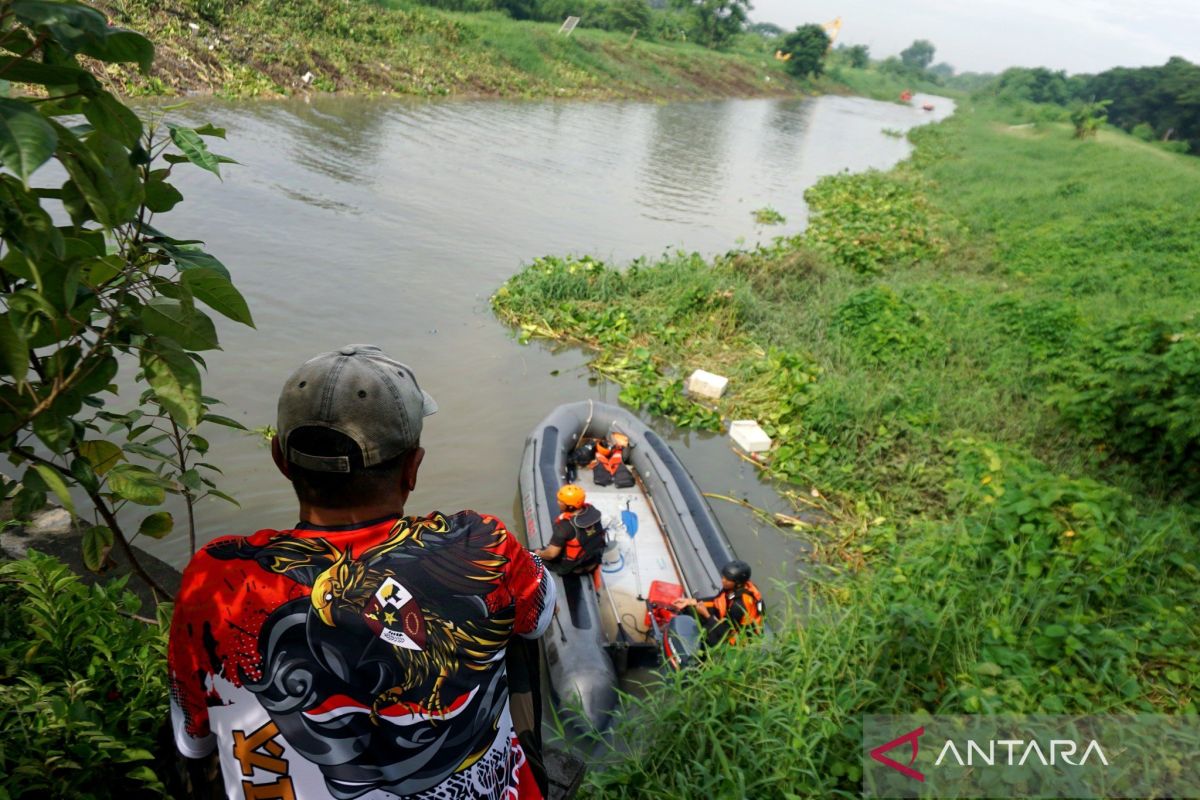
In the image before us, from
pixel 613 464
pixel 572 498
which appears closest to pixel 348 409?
pixel 572 498

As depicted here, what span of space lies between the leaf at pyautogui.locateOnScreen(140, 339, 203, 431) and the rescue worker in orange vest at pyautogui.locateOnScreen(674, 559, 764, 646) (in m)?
3.19

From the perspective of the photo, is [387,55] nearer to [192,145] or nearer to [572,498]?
[572,498]

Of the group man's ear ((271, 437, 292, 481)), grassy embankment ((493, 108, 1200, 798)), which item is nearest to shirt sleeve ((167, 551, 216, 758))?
man's ear ((271, 437, 292, 481))

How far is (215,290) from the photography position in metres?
1.37

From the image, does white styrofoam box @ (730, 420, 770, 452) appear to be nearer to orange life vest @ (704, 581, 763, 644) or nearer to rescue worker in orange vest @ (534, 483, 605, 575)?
rescue worker in orange vest @ (534, 483, 605, 575)

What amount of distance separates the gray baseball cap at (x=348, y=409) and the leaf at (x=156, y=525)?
876mm

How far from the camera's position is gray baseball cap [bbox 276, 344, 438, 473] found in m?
1.35

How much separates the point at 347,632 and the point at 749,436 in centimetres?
631

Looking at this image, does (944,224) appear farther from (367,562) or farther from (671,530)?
(367,562)

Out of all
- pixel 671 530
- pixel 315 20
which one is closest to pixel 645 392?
pixel 671 530

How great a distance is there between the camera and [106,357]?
4.66 feet

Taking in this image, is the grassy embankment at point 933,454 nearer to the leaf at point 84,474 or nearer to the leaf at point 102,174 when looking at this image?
the leaf at point 84,474

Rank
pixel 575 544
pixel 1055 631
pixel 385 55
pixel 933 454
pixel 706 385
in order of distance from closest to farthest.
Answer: pixel 1055 631 → pixel 575 544 → pixel 933 454 → pixel 706 385 → pixel 385 55

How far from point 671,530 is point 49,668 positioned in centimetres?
403
